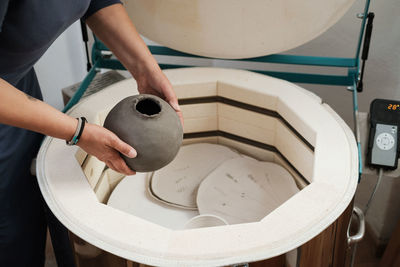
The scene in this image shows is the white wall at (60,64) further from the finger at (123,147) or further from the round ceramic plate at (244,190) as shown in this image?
the finger at (123,147)

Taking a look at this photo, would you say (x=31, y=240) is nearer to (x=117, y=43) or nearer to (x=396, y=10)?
(x=117, y=43)

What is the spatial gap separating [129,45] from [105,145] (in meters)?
0.37

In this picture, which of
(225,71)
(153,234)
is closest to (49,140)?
(153,234)

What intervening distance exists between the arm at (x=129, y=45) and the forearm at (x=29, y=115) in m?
0.31

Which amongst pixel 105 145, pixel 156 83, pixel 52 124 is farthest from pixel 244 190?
pixel 52 124

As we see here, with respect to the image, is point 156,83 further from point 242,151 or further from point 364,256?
point 364,256

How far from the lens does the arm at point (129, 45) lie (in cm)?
119

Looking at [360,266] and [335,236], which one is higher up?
[335,236]

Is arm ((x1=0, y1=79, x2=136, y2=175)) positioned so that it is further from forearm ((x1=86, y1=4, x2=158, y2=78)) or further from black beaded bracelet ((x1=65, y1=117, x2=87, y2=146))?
forearm ((x1=86, y1=4, x2=158, y2=78))

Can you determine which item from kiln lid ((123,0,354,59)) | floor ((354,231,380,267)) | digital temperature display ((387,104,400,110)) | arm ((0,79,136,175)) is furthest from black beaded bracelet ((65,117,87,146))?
floor ((354,231,380,267))

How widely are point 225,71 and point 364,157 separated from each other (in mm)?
517

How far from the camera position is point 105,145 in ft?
3.09

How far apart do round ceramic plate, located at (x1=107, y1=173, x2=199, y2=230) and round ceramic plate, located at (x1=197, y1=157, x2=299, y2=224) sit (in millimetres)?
72

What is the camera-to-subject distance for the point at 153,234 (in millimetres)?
896
